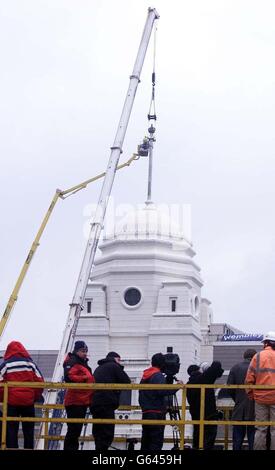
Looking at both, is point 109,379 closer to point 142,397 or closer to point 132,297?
point 142,397

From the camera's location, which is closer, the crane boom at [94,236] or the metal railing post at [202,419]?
the metal railing post at [202,419]

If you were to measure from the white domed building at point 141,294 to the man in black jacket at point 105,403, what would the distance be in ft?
266

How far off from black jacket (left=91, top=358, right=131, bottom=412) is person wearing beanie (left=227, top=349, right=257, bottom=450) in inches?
67.0

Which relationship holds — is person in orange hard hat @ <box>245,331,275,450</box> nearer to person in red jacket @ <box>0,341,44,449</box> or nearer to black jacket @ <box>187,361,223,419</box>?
black jacket @ <box>187,361,223,419</box>

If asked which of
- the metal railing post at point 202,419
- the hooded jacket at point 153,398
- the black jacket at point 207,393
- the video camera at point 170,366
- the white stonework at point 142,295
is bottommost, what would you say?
the metal railing post at point 202,419

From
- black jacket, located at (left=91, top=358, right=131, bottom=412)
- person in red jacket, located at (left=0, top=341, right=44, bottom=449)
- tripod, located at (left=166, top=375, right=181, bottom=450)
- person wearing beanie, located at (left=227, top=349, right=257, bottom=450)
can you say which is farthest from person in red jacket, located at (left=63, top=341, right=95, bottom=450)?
person wearing beanie, located at (left=227, top=349, right=257, bottom=450)

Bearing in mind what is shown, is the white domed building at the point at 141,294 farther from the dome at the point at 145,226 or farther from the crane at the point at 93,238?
the crane at the point at 93,238

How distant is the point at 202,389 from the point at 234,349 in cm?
7885

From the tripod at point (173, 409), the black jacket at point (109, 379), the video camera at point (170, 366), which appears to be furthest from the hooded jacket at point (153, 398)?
the tripod at point (173, 409)

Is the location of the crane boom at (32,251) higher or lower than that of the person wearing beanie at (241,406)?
higher

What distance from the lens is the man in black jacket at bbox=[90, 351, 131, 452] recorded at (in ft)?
59.8

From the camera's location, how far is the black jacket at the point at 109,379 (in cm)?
1831
